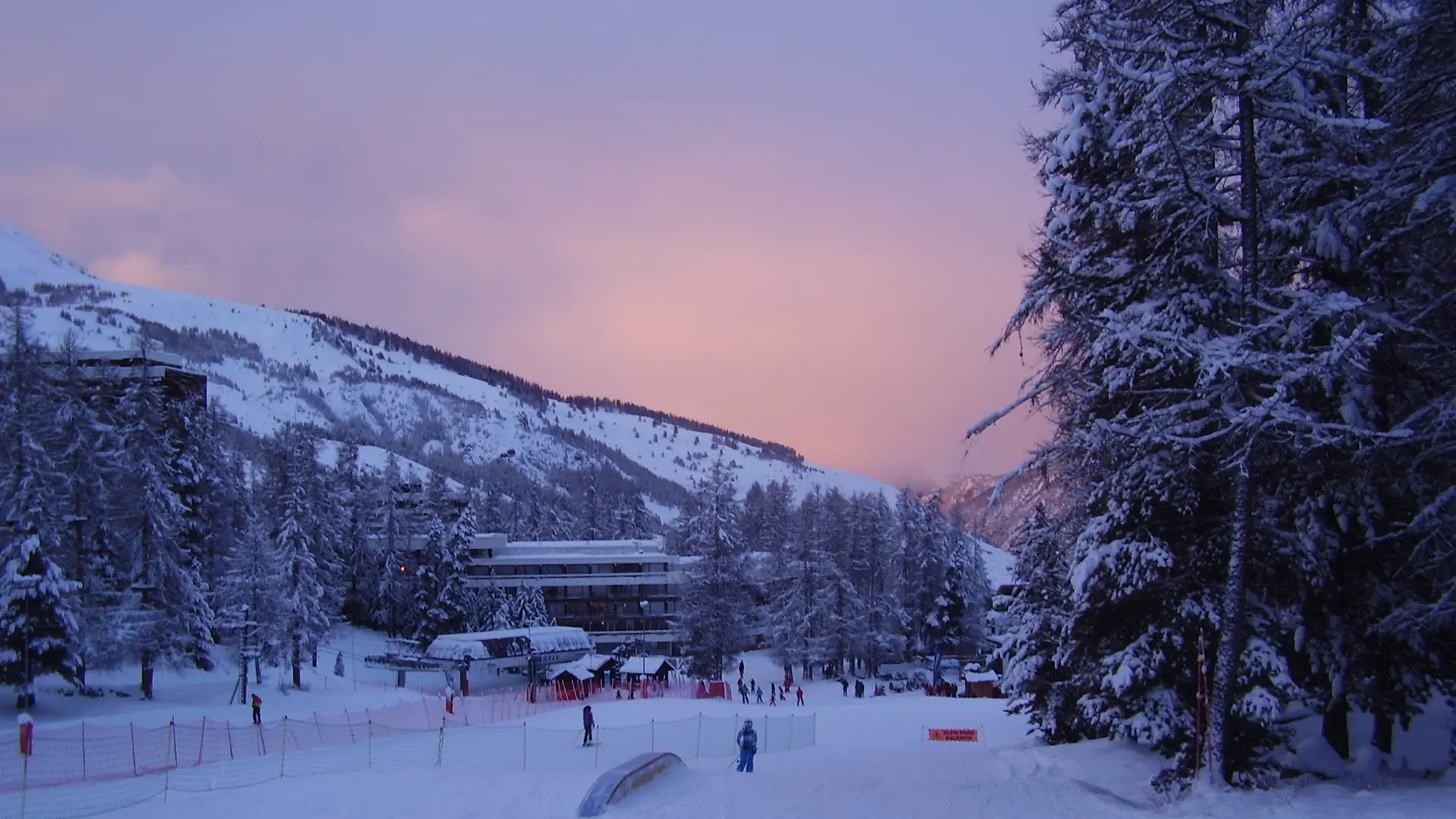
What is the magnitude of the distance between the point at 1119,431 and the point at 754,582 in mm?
49838

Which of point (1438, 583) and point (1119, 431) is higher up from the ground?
point (1119, 431)

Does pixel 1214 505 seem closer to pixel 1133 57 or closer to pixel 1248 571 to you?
pixel 1248 571

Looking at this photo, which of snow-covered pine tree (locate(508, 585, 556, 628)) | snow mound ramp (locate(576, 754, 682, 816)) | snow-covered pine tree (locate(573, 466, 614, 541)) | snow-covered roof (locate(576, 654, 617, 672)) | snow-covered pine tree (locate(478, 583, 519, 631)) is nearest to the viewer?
snow mound ramp (locate(576, 754, 682, 816))

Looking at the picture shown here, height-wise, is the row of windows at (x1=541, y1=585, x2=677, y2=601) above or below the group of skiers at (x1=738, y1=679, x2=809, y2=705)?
above

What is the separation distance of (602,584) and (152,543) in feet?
168

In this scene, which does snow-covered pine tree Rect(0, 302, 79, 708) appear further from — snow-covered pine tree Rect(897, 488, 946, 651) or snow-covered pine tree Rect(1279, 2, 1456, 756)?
snow-covered pine tree Rect(897, 488, 946, 651)

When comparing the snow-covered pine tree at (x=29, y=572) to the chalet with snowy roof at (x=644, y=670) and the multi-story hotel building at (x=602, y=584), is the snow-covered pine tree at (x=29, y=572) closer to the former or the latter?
the chalet with snowy roof at (x=644, y=670)

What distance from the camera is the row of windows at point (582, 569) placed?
8794cm

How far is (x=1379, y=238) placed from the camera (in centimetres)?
1317

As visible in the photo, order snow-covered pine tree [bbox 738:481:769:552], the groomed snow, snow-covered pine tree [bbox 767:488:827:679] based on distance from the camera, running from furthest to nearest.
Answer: snow-covered pine tree [bbox 738:481:769:552]
snow-covered pine tree [bbox 767:488:827:679]
the groomed snow

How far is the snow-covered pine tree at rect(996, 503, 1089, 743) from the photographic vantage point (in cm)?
1959

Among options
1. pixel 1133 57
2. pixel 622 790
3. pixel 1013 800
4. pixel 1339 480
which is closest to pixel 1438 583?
pixel 1339 480

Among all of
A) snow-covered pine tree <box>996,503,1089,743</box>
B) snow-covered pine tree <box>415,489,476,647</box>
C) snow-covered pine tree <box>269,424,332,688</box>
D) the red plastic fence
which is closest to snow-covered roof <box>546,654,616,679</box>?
the red plastic fence

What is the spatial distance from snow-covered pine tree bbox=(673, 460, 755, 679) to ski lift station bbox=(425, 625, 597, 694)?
9143mm
